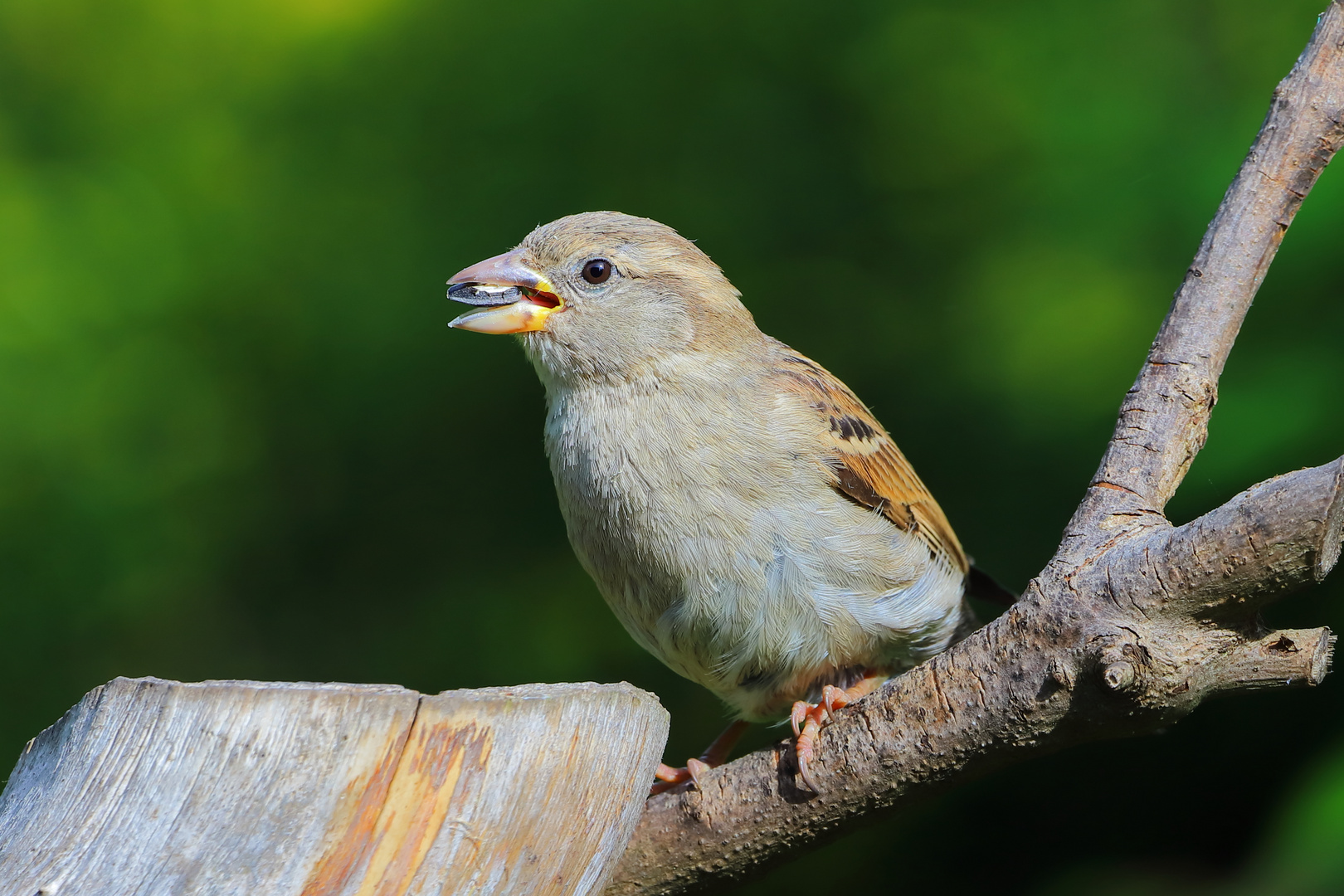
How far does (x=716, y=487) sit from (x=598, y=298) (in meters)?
0.68

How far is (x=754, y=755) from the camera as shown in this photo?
2.56 metres

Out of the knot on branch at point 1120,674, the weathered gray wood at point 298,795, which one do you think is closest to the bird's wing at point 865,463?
the knot on branch at point 1120,674

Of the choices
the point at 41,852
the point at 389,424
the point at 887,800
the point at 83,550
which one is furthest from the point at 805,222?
the point at 41,852

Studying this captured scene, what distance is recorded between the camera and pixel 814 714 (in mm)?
2584

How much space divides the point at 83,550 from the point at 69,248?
1.01 metres

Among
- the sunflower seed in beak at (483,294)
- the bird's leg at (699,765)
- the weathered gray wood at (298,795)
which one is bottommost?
the bird's leg at (699,765)

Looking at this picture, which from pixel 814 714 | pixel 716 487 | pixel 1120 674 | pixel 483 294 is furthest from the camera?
pixel 483 294

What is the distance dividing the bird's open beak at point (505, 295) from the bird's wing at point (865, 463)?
25.9 inches

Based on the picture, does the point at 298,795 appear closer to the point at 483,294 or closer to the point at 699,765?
the point at 699,765

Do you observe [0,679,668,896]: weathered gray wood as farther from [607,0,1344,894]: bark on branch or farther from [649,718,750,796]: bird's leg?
[607,0,1344,894]: bark on branch

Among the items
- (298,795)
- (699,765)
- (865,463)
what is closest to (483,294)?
(865,463)

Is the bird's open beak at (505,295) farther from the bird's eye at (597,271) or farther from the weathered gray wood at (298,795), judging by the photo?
the weathered gray wood at (298,795)

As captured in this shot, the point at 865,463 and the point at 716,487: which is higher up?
the point at 865,463

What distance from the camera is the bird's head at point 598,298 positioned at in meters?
3.06
